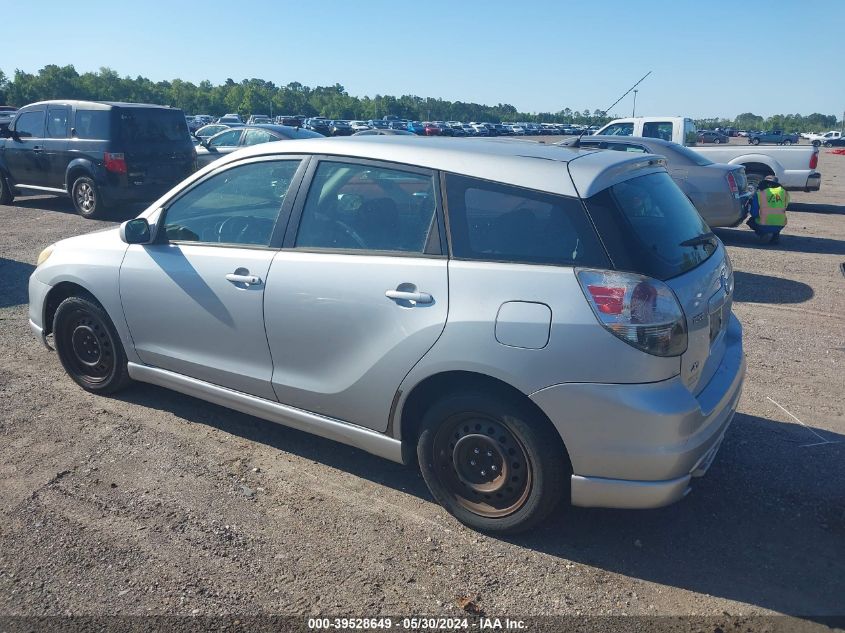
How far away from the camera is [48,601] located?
2.93m

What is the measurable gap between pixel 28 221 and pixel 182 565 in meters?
11.5

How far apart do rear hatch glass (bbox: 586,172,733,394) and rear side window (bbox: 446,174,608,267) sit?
0.10 m

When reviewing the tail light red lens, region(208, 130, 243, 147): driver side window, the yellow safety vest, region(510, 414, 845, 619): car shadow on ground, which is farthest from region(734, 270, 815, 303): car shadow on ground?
region(208, 130, 243, 147): driver side window

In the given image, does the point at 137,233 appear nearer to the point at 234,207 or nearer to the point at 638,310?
the point at 234,207

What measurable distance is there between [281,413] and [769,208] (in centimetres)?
943

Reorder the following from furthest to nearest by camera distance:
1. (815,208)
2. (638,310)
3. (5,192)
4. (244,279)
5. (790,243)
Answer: (815,208) < (5,192) < (790,243) < (244,279) < (638,310)

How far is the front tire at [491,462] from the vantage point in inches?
124

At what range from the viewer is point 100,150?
12.5 m

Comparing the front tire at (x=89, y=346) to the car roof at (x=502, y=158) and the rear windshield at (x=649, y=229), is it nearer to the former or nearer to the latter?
the car roof at (x=502, y=158)

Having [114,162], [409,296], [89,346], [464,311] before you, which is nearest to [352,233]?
[409,296]

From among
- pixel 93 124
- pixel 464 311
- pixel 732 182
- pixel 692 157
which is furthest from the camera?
pixel 93 124

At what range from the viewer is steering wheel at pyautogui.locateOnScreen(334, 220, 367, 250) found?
12.0 ft

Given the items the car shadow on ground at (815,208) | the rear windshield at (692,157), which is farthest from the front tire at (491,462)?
the car shadow on ground at (815,208)

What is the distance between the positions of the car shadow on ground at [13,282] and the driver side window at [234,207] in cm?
396
